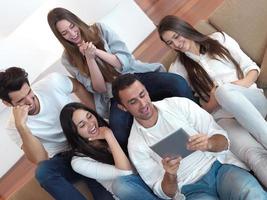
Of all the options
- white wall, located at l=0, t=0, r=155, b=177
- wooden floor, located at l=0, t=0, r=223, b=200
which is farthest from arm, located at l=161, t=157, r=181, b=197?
white wall, located at l=0, t=0, r=155, b=177

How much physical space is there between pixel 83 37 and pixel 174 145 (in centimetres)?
88

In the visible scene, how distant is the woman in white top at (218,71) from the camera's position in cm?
207

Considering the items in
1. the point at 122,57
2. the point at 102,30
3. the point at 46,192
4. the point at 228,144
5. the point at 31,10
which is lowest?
the point at 228,144

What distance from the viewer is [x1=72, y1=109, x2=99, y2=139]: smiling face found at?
2172mm

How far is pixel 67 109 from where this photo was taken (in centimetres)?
224

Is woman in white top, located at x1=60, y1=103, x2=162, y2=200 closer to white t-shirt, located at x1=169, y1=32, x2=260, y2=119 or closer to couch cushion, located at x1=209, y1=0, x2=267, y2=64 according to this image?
white t-shirt, located at x1=169, y1=32, x2=260, y2=119

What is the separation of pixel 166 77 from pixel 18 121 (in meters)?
0.74

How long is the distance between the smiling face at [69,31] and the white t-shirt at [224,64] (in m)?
0.56

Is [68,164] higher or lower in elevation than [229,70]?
higher

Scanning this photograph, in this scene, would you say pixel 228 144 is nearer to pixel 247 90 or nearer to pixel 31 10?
pixel 247 90

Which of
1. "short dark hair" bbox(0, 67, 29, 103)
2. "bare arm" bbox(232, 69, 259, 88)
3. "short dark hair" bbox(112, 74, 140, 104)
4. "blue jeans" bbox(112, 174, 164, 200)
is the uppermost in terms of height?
"short dark hair" bbox(0, 67, 29, 103)

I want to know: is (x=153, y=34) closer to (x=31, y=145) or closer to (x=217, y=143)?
(x=31, y=145)

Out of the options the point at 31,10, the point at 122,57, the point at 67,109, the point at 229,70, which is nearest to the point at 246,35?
the point at 229,70

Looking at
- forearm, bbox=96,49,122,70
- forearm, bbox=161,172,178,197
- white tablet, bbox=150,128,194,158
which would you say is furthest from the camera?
forearm, bbox=96,49,122,70
